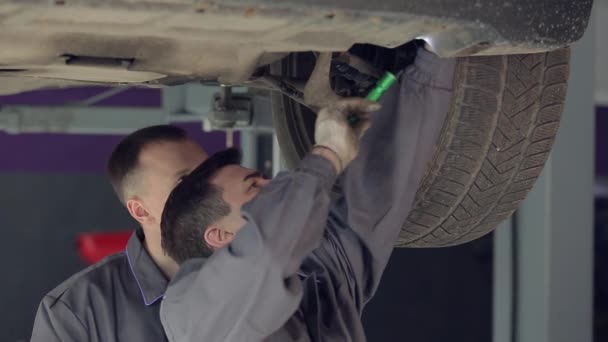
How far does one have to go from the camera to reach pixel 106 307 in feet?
5.45

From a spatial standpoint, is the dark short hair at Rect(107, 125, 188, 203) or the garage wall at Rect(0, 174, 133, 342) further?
the garage wall at Rect(0, 174, 133, 342)

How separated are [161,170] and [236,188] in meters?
0.35

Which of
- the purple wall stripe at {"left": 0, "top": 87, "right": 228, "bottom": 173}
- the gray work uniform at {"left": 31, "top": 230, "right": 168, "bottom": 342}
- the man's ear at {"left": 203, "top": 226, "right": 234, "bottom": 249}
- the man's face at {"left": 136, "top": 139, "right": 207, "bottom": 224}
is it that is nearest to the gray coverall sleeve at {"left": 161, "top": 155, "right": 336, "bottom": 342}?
the man's ear at {"left": 203, "top": 226, "right": 234, "bottom": 249}

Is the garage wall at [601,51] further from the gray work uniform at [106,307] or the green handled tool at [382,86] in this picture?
the gray work uniform at [106,307]

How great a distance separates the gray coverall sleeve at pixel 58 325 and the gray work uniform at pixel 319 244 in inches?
9.6

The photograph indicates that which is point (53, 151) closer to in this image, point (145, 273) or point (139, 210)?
point (139, 210)

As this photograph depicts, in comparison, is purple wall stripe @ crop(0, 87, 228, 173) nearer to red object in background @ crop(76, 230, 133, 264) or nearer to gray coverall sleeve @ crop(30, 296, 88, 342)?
red object in background @ crop(76, 230, 133, 264)

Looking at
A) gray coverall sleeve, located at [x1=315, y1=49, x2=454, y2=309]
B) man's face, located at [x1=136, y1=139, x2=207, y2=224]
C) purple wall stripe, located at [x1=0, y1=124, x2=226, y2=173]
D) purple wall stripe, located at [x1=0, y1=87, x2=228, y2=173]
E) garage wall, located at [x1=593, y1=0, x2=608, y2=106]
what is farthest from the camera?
purple wall stripe, located at [x1=0, y1=124, x2=226, y2=173]

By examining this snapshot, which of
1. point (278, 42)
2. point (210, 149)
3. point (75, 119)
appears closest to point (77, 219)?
point (210, 149)

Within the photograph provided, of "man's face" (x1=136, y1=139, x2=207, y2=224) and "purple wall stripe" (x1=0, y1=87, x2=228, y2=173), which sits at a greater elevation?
"man's face" (x1=136, y1=139, x2=207, y2=224)

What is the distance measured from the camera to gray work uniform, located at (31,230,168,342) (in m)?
1.63

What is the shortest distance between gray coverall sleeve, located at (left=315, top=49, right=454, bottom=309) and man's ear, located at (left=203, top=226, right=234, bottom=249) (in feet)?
0.63

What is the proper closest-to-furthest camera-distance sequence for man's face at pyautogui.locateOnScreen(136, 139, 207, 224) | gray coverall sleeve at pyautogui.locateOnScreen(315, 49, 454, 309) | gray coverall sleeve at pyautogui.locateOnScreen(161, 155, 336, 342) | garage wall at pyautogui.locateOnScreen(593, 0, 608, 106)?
gray coverall sleeve at pyautogui.locateOnScreen(161, 155, 336, 342), gray coverall sleeve at pyautogui.locateOnScreen(315, 49, 454, 309), man's face at pyautogui.locateOnScreen(136, 139, 207, 224), garage wall at pyautogui.locateOnScreen(593, 0, 608, 106)

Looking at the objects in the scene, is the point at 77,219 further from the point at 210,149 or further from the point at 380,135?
the point at 380,135
